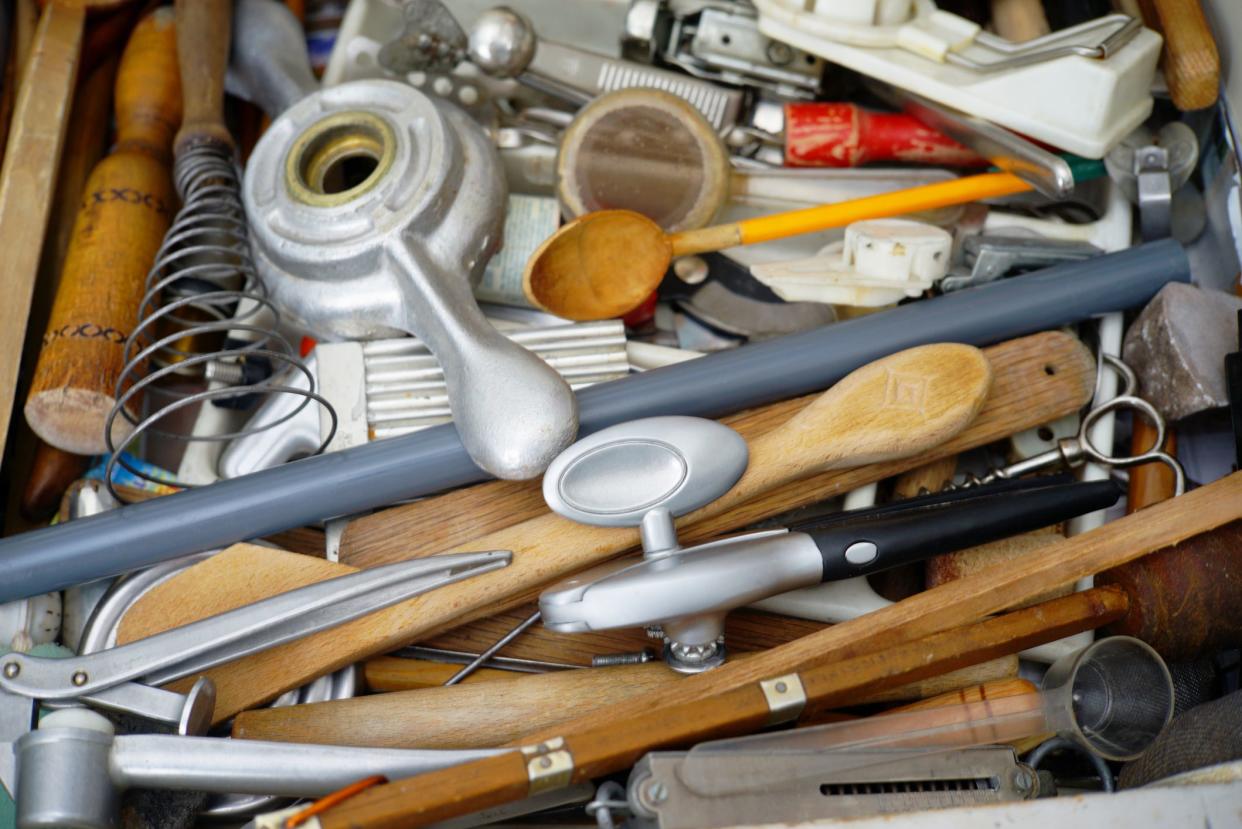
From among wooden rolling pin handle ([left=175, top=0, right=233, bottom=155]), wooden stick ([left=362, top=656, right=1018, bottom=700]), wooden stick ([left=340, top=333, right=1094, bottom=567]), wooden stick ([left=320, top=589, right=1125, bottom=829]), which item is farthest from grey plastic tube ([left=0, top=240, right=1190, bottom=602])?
wooden rolling pin handle ([left=175, top=0, right=233, bottom=155])

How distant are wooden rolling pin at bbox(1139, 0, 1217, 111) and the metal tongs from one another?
67 centimetres

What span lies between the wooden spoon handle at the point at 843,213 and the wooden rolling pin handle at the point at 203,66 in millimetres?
418

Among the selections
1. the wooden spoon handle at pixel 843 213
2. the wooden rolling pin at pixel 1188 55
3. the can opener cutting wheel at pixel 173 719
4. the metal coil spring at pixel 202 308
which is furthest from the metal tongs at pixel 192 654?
the wooden rolling pin at pixel 1188 55

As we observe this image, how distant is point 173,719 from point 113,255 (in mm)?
424

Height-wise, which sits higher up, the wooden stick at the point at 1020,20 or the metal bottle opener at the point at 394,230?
the wooden stick at the point at 1020,20

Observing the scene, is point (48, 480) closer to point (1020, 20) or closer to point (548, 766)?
point (548, 766)

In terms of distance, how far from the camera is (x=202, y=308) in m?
1.02

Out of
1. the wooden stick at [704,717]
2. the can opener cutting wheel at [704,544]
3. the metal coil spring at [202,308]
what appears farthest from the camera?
the metal coil spring at [202,308]

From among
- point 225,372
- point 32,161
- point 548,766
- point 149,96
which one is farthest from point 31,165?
point 548,766

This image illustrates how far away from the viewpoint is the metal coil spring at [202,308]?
938mm

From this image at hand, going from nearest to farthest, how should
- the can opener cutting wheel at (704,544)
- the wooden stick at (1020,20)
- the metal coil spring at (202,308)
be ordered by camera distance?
the can opener cutting wheel at (704,544)
the metal coil spring at (202,308)
the wooden stick at (1020,20)

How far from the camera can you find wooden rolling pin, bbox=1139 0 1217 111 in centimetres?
97

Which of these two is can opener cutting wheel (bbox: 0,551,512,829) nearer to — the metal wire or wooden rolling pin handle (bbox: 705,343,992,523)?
wooden rolling pin handle (bbox: 705,343,992,523)

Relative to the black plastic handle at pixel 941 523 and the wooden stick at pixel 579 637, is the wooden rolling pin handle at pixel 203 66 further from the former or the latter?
the black plastic handle at pixel 941 523
